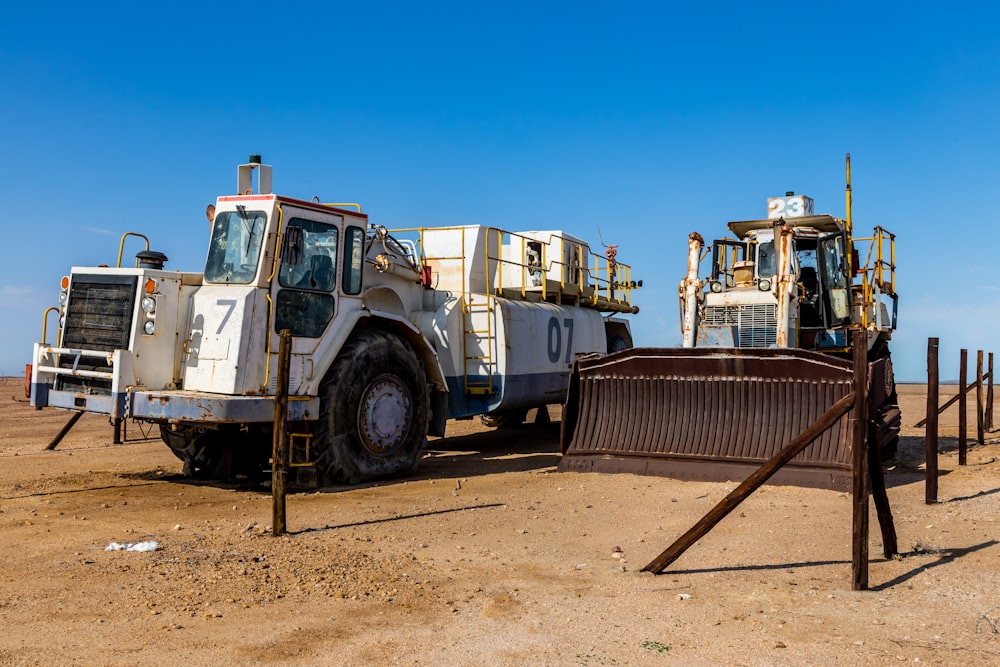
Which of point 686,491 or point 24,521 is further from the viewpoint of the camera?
point 686,491

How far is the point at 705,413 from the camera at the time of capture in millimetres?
10422

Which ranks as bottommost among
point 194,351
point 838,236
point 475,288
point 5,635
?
point 5,635

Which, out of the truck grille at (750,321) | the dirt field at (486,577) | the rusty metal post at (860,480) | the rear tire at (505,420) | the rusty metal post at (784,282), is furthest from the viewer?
the rear tire at (505,420)

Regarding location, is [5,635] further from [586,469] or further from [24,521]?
[586,469]

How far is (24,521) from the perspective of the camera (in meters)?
8.15

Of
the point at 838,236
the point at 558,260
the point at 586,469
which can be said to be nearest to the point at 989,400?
the point at 838,236

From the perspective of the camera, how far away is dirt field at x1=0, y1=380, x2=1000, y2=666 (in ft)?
16.1

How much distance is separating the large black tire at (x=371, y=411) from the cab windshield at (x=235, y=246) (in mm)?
1385

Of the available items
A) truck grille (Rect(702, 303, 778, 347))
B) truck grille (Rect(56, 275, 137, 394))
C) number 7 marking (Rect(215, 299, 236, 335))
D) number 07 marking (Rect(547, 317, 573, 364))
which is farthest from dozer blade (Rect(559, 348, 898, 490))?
truck grille (Rect(56, 275, 137, 394))

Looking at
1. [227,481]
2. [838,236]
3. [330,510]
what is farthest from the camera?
[838,236]

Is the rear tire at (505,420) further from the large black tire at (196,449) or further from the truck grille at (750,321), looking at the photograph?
the large black tire at (196,449)

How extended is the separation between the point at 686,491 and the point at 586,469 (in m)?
1.54

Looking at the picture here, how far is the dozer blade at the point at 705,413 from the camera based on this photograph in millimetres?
9781

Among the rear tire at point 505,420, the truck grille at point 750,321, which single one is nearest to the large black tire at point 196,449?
the truck grille at point 750,321
